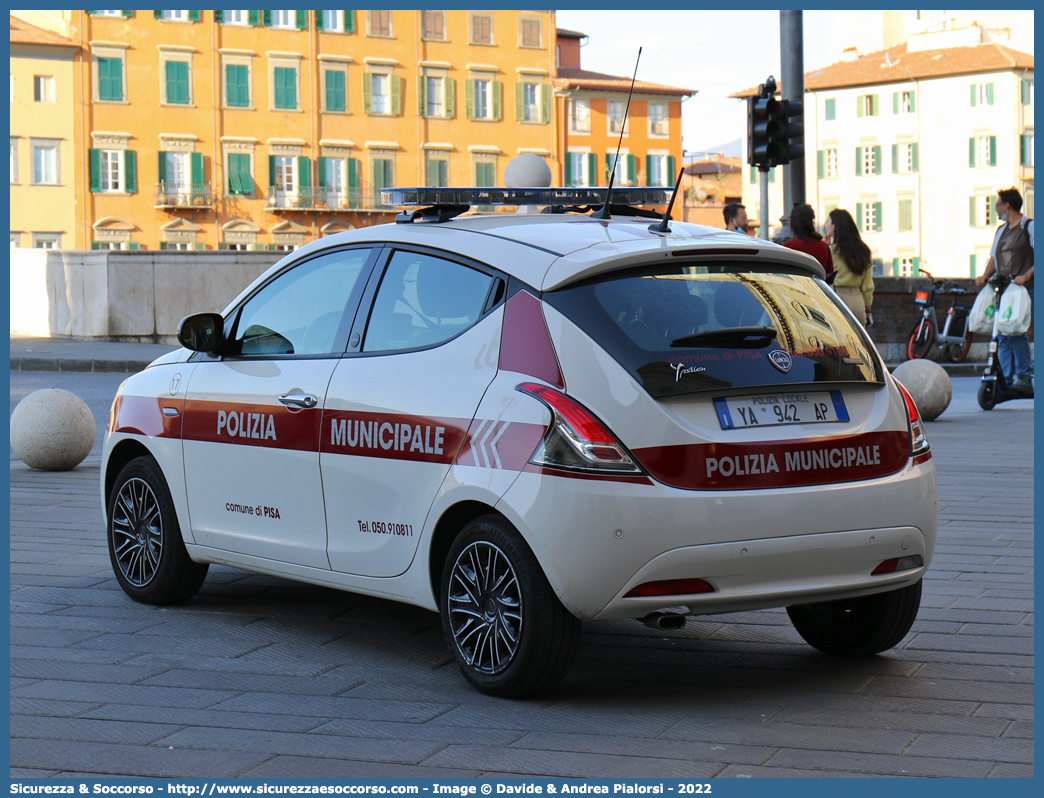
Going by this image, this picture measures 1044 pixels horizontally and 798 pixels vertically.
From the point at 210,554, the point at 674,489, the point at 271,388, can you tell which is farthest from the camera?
the point at 210,554

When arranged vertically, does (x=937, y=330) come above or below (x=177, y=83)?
below

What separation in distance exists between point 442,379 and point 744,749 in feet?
5.11

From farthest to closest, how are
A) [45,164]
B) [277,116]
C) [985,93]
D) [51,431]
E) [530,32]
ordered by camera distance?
[985,93]
[530,32]
[277,116]
[45,164]
[51,431]

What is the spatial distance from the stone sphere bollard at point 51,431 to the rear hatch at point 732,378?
701cm

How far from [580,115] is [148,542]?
72040mm

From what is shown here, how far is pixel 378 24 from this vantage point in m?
68.6

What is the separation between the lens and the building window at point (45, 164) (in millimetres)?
61103

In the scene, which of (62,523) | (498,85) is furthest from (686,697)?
(498,85)

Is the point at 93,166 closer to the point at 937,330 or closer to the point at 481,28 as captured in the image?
the point at 481,28

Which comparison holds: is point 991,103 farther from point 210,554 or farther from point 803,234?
point 210,554

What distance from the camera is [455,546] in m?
4.66

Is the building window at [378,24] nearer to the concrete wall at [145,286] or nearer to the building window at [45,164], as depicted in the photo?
the building window at [45,164]

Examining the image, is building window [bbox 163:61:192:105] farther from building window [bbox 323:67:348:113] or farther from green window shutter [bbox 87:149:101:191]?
building window [bbox 323:67:348:113]

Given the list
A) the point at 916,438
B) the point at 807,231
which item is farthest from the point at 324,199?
the point at 916,438
